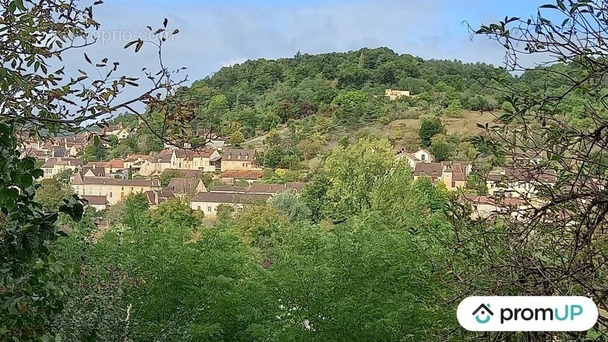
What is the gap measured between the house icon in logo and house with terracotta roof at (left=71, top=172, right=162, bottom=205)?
30674 mm

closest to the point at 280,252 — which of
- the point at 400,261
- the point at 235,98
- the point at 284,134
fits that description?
the point at 400,261

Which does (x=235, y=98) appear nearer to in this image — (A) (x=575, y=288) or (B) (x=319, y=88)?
(B) (x=319, y=88)

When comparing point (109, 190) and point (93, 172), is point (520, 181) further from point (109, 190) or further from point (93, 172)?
point (93, 172)

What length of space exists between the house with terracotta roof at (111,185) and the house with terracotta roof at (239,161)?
8314 millimetres

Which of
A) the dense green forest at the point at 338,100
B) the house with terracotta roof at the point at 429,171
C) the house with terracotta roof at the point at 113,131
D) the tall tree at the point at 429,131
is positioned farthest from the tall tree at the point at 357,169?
the house with terracotta roof at the point at 113,131

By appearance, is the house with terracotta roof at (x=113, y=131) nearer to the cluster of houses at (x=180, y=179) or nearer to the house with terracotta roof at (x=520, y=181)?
the house with terracotta roof at (x=520, y=181)

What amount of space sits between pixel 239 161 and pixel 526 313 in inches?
1702

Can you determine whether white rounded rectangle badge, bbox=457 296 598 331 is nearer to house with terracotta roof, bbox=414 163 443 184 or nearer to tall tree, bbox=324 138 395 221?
tall tree, bbox=324 138 395 221

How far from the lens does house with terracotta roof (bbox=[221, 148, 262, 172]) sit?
4428 cm

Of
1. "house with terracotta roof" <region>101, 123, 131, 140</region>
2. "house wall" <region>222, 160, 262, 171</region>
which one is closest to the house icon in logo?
"house with terracotta roof" <region>101, 123, 131, 140</region>

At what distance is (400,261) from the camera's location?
686 cm

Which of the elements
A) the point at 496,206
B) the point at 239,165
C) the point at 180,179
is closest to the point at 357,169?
the point at 180,179

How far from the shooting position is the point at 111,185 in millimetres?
33625

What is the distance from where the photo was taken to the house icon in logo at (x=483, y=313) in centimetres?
133
